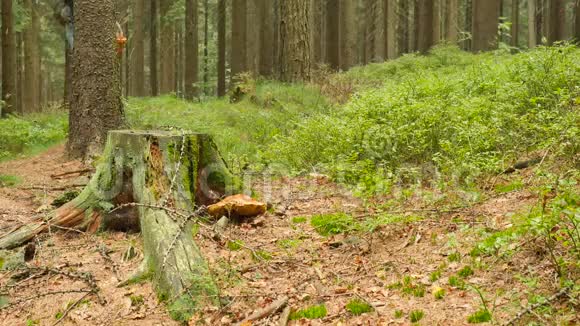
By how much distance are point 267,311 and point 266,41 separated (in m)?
16.2

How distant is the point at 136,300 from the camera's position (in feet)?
12.6

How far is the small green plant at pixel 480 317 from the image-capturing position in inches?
113

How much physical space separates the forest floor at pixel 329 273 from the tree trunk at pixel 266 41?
1211cm

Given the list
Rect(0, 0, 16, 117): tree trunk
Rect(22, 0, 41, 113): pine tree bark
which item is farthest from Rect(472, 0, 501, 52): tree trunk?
Rect(22, 0, 41, 113): pine tree bark

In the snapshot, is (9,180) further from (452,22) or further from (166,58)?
(166,58)

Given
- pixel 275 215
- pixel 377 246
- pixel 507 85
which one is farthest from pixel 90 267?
pixel 507 85

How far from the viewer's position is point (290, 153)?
286 inches

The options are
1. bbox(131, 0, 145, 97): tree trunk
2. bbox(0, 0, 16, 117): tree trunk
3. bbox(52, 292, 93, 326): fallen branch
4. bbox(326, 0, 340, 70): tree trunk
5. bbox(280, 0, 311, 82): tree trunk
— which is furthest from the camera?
bbox(131, 0, 145, 97): tree trunk

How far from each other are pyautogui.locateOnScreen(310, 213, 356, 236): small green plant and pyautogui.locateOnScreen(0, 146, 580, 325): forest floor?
7cm

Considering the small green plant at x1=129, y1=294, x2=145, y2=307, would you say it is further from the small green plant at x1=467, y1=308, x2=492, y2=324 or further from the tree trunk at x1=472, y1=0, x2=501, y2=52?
the tree trunk at x1=472, y1=0, x2=501, y2=52

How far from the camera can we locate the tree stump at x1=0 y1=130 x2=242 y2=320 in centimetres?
445

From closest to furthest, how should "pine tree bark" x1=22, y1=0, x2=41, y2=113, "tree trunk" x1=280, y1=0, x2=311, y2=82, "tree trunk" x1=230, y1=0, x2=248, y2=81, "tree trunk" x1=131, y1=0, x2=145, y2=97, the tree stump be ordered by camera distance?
1. the tree stump
2. "tree trunk" x1=280, y1=0, x2=311, y2=82
3. "tree trunk" x1=230, y1=0, x2=248, y2=81
4. "pine tree bark" x1=22, y1=0, x2=41, y2=113
5. "tree trunk" x1=131, y1=0, x2=145, y2=97

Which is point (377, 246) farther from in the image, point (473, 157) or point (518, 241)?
point (473, 157)

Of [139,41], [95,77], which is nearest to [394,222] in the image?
[95,77]
